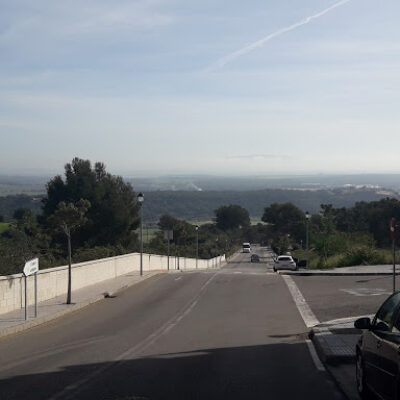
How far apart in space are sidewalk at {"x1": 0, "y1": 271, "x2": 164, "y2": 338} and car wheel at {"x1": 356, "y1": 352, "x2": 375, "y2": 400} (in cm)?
880

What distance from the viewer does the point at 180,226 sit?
97.4 meters

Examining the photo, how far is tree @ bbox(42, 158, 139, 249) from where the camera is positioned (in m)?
60.3

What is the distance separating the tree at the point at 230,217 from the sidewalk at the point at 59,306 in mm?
139222

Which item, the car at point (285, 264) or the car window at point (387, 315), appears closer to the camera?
the car window at point (387, 315)

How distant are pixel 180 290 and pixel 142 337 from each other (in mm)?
12085

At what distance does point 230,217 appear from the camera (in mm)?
170000

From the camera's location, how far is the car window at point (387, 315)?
8242mm

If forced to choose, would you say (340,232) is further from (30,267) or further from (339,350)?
(339,350)

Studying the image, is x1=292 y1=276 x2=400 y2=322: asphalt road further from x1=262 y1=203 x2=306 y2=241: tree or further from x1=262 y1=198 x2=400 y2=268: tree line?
x1=262 y1=203 x2=306 y2=241: tree

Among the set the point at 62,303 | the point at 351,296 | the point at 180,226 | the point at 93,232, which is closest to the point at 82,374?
the point at 62,303

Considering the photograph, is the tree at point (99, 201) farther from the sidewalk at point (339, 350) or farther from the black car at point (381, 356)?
the black car at point (381, 356)

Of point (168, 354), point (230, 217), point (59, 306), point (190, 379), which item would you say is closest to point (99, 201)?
point (59, 306)

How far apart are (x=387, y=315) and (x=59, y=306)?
1343 centimetres

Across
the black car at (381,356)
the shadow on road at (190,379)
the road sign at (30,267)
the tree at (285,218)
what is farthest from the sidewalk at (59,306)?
the tree at (285,218)
